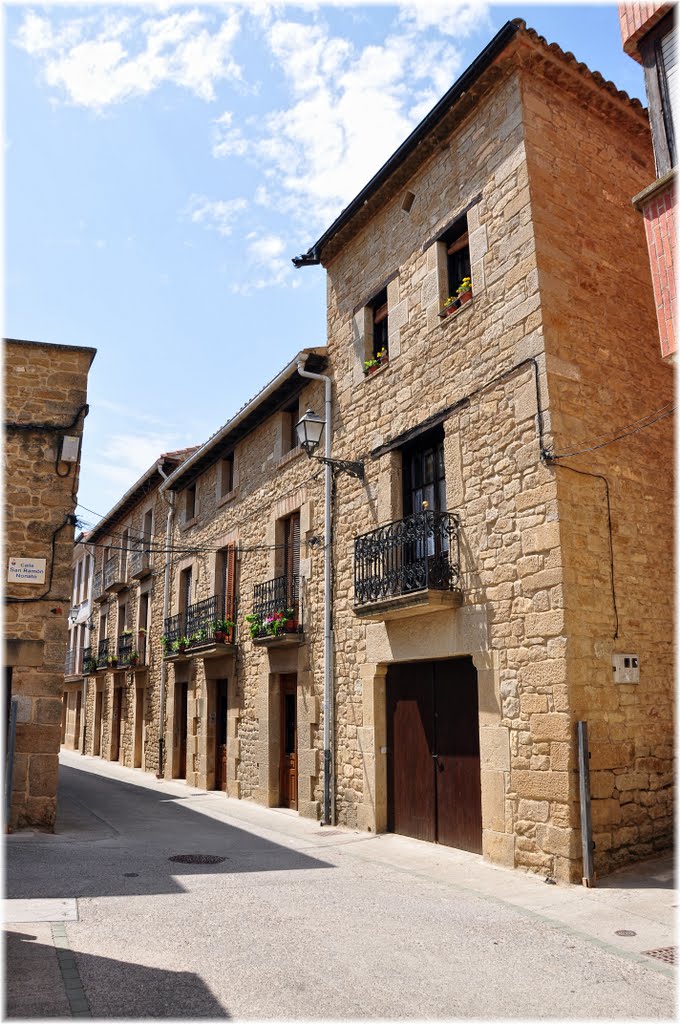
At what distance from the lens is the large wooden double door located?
8359 millimetres

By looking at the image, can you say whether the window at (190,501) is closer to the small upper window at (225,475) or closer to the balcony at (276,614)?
the small upper window at (225,475)

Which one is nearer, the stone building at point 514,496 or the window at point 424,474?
the stone building at point 514,496

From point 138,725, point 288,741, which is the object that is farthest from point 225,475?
point 138,725

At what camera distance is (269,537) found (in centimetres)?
1319

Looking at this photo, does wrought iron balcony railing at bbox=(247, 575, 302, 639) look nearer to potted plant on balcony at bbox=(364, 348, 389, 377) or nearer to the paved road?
potted plant on balcony at bbox=(364, 348, 389, 377)

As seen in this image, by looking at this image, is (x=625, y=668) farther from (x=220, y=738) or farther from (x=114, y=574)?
(x=114, y=574)

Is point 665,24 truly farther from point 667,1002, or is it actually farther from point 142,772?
point 142,772

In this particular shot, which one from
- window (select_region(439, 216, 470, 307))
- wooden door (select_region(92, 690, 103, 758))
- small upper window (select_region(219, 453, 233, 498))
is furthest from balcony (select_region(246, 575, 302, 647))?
wooden door (select_region(92, 690, 103, 758))

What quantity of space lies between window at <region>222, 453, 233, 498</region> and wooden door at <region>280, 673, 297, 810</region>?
4.85 meters

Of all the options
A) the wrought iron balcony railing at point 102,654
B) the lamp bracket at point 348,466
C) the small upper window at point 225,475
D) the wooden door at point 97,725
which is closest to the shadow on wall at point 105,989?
the lamp bracket at point 348,466

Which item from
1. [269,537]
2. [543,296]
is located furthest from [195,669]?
[543,296]

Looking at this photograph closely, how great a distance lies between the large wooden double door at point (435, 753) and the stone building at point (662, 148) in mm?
4233

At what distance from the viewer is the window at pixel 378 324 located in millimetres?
11062

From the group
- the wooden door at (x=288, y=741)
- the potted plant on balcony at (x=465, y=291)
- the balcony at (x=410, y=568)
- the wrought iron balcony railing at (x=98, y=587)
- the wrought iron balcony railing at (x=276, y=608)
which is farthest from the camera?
the wrought iron balcony railing at (x=98, y=587)
